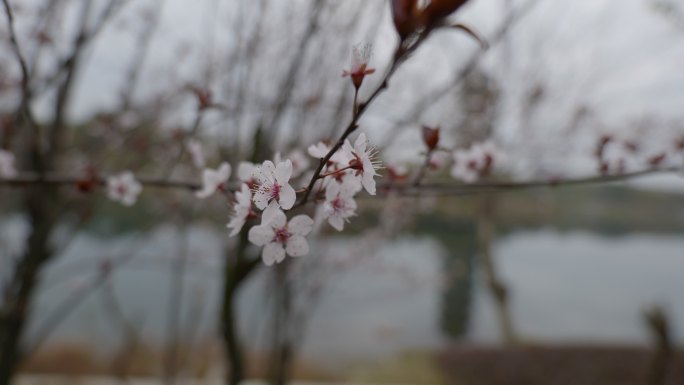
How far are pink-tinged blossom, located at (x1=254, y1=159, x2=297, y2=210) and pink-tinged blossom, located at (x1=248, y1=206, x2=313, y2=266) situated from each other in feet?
0.14

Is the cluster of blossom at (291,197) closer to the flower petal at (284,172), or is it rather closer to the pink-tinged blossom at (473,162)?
the flower petal at (284,172)

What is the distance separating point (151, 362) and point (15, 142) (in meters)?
4.28

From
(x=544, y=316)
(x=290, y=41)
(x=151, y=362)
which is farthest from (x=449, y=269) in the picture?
(x=290, y=41)

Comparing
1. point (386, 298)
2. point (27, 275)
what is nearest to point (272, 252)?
point (27, 275)

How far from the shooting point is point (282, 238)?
659 mm

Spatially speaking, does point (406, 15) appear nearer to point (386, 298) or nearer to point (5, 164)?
point (5, 164)

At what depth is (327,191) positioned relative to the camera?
63 cm

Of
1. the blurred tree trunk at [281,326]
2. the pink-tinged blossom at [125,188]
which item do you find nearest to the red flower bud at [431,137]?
A: the pink-tinged blossom at [125,188]

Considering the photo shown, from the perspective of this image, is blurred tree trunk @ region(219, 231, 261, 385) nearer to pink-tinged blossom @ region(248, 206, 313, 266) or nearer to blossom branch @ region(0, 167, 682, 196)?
blossom branch @ region(0, 167, 682, 196)

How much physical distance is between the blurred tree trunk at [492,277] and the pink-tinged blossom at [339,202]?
5.74 meters

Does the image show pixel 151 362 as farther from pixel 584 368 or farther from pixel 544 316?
pixel 544 316

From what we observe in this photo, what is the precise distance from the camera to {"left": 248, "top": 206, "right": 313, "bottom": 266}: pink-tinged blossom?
614 millimetres

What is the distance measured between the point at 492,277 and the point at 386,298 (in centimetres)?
363

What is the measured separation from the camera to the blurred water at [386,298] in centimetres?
629
